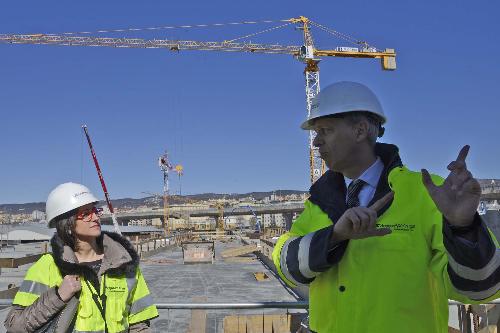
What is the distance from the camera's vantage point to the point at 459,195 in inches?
72.7

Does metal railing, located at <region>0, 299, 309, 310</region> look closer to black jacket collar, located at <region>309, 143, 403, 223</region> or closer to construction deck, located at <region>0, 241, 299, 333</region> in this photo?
black jacket collar, located at <region>309, 143, 403, 223</region>

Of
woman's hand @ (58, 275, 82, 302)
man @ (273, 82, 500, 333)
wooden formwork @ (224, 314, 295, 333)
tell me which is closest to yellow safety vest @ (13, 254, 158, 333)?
woman's hand @ (58, 275, 82, 302)

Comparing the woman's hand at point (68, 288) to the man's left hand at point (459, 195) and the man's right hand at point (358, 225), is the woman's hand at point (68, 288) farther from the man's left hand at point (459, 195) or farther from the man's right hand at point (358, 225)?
the man's left hand at point (459, 195)

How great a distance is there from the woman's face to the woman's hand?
17.5 inches

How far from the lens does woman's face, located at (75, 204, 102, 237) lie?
3486 mm

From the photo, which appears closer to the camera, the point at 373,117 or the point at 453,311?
the point at 373,117

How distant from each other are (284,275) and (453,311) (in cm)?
498

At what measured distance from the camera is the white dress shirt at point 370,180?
242 cm

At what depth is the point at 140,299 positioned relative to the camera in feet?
11.4

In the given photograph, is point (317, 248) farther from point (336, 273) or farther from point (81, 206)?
point (81, 206)

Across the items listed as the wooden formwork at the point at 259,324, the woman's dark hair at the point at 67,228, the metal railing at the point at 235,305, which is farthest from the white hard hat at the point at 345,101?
the wooden formwork at the point at 259,324

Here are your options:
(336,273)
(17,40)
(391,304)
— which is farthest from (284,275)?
(17,40)

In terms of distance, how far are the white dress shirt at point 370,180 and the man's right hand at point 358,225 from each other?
32cm

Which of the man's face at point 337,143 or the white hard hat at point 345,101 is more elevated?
the white hard hat at point 345,101
